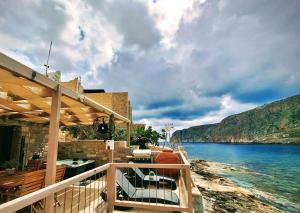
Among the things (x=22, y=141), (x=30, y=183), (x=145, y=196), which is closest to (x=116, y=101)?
(x=22, y=141)

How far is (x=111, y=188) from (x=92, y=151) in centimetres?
610

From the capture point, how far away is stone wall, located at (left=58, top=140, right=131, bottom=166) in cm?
955

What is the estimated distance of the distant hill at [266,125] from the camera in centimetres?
7094

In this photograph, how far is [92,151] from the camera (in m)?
9.76

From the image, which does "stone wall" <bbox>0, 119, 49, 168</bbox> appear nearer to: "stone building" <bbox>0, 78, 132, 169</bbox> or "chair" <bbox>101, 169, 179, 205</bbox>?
"stone building" <bbox>0, 78, 132, 169</bbox>

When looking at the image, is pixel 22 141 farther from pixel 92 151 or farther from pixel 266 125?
pixel 266 125

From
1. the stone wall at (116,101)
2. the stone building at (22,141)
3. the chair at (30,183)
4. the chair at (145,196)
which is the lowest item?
the chair at (145,196)

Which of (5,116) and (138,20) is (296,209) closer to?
(138,20)

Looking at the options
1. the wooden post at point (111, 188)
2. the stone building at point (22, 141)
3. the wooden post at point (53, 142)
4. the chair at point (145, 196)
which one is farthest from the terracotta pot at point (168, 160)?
the wooden post at point (53, 142)

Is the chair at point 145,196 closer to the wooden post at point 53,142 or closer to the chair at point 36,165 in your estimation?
the wooden post at point 53,142

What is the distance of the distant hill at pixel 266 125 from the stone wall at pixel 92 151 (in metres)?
39.7

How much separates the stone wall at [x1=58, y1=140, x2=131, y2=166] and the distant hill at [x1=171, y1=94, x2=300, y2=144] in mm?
39730

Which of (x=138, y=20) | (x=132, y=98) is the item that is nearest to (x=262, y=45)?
(x=138, y=20)

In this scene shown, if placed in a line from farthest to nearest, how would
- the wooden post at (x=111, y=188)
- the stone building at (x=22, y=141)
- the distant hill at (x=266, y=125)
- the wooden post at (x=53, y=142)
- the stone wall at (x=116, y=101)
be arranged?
the distant hill at (x=266, y=125), the stone wall at (x=116, y=101), the stone building at (x=22, y=141), the wooden post at (x=111, y=188), the wooden post at (x=53, y=142)
